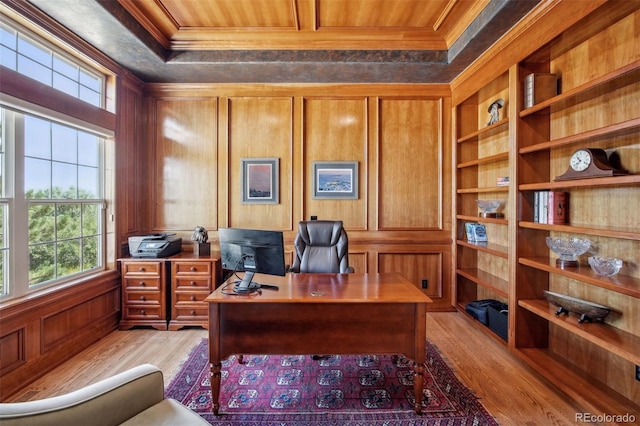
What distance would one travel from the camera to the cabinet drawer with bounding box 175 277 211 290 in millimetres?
3020

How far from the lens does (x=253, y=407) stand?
187 cm

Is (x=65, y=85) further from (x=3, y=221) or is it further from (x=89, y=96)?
(x=3, y=221)

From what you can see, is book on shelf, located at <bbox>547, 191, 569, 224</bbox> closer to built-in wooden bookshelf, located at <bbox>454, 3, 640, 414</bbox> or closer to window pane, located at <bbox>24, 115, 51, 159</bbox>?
built-in wooden bookshelf, located at <bbox>454, 3, 640, 414</bbox>

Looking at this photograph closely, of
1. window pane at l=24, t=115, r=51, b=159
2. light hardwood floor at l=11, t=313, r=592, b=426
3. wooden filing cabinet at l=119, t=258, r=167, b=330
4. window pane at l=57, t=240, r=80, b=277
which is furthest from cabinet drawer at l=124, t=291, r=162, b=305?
window pane at l=24, t=115, r=51, b=159

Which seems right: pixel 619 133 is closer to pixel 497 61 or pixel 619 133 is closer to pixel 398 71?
pixel 497 61

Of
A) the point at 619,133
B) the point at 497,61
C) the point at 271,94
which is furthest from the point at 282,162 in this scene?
the point at 619,133

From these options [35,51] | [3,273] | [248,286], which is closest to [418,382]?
[248,286]

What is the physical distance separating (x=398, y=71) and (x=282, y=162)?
169 centimetres

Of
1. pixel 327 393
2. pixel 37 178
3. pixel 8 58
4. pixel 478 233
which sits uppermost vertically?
pixel 8 58

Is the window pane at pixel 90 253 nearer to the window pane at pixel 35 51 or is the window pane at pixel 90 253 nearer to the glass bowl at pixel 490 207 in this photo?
the window pane at pixel 35 51

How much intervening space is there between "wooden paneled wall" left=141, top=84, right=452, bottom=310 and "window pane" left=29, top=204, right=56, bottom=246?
1116mm

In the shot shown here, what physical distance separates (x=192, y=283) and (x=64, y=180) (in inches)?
58.6

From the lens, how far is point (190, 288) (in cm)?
302

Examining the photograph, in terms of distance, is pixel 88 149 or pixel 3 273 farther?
pixel 88 149
